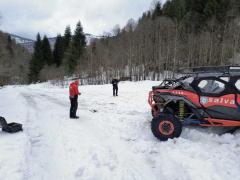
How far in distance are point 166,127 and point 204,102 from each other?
4.40ft

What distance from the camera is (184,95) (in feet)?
21.0

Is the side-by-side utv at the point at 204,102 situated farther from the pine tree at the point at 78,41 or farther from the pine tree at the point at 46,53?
the pine tree at the point at 46,53

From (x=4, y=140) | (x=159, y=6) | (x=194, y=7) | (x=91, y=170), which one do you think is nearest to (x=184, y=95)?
(x=91, y=170)

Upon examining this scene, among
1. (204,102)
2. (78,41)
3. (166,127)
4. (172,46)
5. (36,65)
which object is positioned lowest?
(166,127)

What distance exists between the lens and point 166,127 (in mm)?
6031

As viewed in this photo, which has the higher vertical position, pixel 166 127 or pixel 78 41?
pixel 78 41

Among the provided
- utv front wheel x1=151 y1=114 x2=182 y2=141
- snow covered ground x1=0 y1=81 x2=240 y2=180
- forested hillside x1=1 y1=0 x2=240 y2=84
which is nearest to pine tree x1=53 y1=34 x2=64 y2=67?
forested hillside x1=1 y1=0 x2=240 y2=84

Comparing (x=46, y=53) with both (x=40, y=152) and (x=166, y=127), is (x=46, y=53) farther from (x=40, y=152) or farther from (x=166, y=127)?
(x=166, y=127)

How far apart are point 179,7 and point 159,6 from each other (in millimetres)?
10586

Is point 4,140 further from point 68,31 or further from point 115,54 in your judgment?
point 68,31

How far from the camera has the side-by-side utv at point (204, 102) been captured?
5969 millimetres

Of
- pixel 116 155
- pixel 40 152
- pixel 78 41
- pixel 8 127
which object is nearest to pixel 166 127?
pixel 116 155

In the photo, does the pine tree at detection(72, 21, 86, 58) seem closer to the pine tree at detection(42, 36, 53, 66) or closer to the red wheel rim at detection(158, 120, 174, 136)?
the pine tree at detection(42, 36, 53, 66)

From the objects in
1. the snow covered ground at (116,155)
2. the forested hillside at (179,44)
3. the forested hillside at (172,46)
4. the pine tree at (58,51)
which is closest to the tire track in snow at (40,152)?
the snow covered ground at (116,155)
